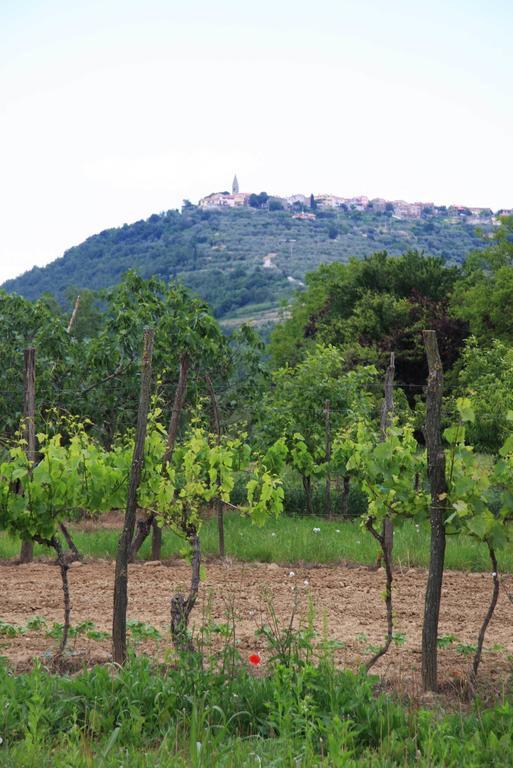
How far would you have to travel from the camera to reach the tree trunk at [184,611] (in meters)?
5.04

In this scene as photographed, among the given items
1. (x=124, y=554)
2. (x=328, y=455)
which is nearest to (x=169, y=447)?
(x=124, y=554)

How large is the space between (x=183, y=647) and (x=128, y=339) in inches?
312

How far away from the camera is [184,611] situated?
5555 millimetres

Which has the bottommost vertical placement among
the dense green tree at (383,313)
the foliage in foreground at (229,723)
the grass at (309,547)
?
the grass at (309,547)

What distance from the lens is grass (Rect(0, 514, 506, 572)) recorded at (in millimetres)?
10055

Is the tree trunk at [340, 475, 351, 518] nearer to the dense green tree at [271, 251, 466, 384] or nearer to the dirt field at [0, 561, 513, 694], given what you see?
the dirt field at [0, 561, 513, 694]

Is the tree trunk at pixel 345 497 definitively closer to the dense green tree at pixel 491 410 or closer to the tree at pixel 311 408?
the tree at pixel 311 408

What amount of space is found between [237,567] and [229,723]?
5486mm

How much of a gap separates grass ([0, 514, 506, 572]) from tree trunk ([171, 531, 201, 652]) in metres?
4.39

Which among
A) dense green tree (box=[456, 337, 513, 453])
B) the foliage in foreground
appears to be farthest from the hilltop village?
the foliage in foreground

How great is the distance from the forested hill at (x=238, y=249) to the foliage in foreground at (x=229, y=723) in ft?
203

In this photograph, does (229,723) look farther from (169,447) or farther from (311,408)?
(311,408)

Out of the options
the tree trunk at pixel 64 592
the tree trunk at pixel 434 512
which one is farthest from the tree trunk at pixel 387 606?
the tree trunk at pixel 64 592

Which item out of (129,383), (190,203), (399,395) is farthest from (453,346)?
(190,203)
